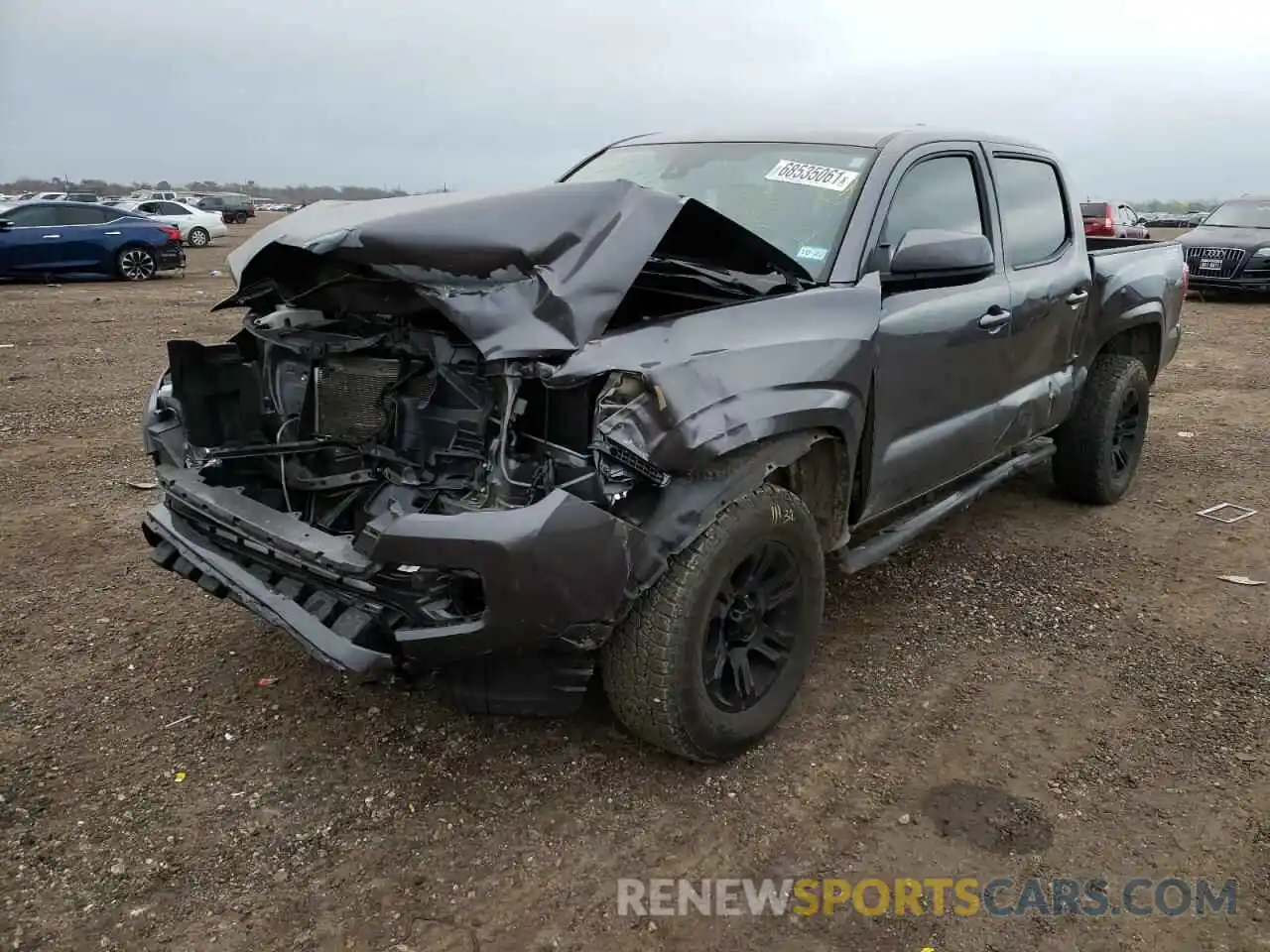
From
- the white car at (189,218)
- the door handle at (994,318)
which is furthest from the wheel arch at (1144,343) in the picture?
the white car at (189,218)

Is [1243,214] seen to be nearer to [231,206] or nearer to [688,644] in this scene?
[688,644]

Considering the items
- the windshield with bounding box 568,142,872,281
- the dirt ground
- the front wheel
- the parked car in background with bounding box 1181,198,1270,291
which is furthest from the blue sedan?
the parked car in background with bounding box 1181,198,1270,291

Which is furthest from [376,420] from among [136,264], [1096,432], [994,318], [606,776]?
[136,264]

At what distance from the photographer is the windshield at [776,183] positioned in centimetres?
334

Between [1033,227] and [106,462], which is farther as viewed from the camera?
[106,462]

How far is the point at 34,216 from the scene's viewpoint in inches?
634

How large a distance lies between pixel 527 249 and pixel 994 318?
2112mm

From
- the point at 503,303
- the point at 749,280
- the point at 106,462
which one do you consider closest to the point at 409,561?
the point at 503,303

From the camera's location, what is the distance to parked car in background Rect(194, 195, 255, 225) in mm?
43594

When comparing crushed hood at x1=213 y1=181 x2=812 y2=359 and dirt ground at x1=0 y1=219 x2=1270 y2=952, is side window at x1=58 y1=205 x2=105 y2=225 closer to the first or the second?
dirt ground at x1=0 y1=219 x2=1270 y2=952

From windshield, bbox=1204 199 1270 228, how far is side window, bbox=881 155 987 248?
1355 cm

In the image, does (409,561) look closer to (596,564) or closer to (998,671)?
(596,564)

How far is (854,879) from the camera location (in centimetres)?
248

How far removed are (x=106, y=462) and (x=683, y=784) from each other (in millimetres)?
4479
